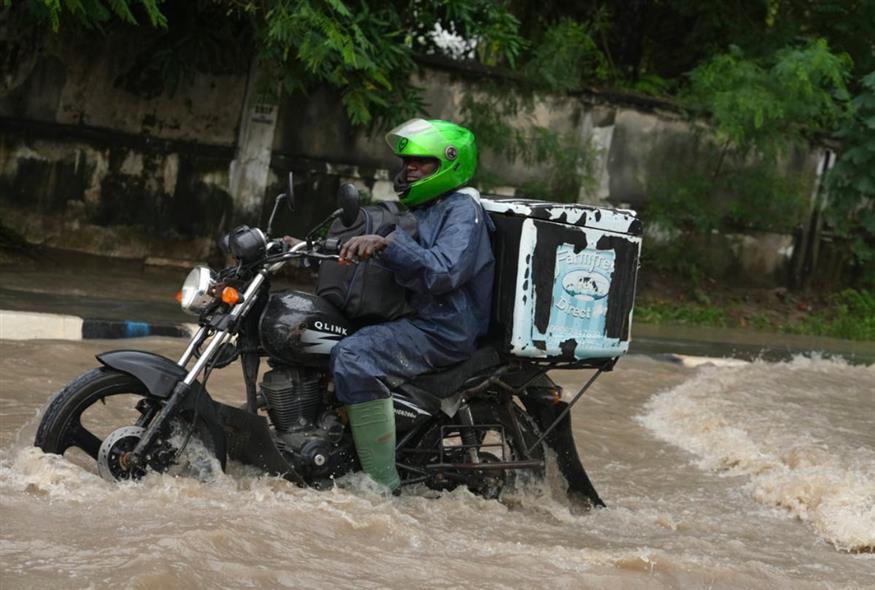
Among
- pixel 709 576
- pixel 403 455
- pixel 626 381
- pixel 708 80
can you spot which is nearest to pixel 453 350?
pixel 403 455

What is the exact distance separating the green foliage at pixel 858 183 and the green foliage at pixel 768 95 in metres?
0.34

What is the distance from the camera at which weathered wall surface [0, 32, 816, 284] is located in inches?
474

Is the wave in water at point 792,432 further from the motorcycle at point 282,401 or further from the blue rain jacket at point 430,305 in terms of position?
the blue rain jacket at point 430,305

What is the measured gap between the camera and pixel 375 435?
16.3ft

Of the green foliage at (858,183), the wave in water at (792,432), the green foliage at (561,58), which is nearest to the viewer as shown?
the wave in water at (792,432)

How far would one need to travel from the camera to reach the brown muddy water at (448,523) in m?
4.22

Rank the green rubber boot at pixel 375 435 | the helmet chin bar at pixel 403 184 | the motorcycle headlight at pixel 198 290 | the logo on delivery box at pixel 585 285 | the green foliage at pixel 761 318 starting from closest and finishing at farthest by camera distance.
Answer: the motorcycle headlight at pixel 198 290 → the green rubber boot at pixel 375 435 → the helmet chin bar at pixel 403 184 → the logo on delivery box at pixel 585 285 → the green foliage at pixel 761 318

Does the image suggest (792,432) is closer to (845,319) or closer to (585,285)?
(585,285)

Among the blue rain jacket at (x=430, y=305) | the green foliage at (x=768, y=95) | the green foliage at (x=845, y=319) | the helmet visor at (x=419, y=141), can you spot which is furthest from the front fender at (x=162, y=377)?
the green foliage at (x=845, y=319)

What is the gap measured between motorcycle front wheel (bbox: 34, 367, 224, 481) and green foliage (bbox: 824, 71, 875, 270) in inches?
468

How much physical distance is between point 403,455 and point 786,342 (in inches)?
357

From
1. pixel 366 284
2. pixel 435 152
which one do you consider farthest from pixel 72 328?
pixel 435 152

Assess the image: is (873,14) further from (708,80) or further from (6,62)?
(6,62)

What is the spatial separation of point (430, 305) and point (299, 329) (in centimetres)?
58
